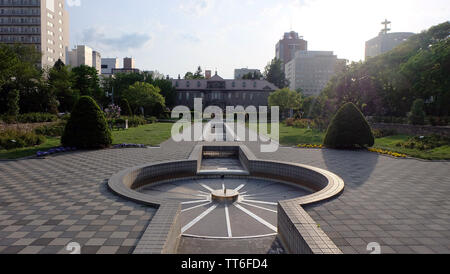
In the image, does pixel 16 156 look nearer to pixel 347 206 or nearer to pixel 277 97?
pixel 347 206

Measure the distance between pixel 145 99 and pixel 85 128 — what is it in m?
33.3

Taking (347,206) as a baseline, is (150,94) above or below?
above

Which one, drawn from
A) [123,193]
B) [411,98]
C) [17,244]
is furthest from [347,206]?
[411,98]

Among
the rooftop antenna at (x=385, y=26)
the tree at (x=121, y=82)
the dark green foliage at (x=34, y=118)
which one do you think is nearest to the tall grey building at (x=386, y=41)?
the rooftop antenna at (x=385, y=26)

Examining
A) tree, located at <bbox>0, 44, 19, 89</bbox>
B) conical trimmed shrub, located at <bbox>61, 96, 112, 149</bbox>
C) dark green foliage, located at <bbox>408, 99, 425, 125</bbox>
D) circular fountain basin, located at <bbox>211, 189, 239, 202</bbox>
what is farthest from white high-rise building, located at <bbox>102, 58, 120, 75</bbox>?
circular fountain basin, located at <bbox>211, 189, 239, 202</bbox>

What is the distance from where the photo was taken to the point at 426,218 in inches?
186

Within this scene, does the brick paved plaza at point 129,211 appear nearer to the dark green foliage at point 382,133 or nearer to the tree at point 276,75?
the dark green foliage at point 382,133

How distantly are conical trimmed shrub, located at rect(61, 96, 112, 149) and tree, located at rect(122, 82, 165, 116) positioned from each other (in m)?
32.8

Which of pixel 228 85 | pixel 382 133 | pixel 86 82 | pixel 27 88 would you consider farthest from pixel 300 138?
pixel 228 85

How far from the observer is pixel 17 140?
1318 cm

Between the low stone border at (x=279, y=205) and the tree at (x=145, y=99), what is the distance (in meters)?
37.7

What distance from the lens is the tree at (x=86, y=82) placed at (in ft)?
172
